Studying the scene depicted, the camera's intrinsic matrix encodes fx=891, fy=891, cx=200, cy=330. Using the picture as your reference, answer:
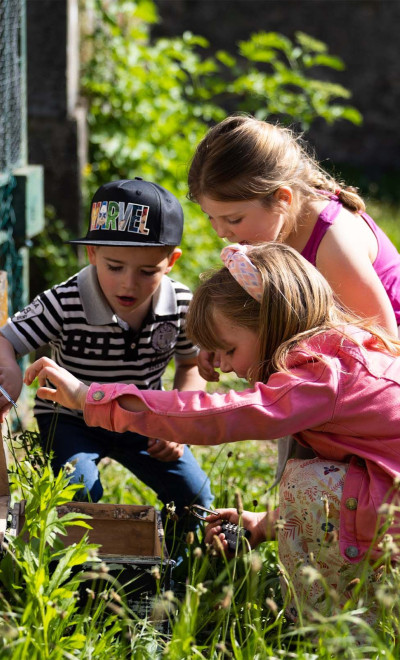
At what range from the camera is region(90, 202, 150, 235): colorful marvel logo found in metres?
2.62

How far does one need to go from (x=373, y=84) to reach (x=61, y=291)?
11102 millimetres

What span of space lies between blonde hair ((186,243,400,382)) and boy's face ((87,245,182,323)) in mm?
345

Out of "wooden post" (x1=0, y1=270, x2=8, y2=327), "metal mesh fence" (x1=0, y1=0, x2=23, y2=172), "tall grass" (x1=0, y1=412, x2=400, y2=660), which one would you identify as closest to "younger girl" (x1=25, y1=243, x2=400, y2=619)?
"tall grass" (x1=0, y1=412, x2=400, y2=660)

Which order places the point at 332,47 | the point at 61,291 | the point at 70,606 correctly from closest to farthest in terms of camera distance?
the point at 70,606, the point at 61,291, the point at 332,47

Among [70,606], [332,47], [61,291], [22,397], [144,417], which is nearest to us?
[70,606]

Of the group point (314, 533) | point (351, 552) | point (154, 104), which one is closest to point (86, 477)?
point (314, 533)

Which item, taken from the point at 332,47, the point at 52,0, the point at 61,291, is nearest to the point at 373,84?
the point at 332,47

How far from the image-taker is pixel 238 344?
2318 millimetres

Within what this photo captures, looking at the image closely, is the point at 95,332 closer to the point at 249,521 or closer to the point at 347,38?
the point at 249,521

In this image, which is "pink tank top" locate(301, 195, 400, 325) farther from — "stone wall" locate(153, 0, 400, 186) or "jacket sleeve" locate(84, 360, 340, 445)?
"stone wall" locate(153, 0, 400, 186)

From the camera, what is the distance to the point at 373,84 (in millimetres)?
12898

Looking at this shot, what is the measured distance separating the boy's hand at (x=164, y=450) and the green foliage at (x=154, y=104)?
8.79ft

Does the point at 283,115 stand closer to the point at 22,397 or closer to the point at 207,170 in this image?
the point at 22,397

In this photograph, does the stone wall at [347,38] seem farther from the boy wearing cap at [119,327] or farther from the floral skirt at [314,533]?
the floral skirt at [314,533]
